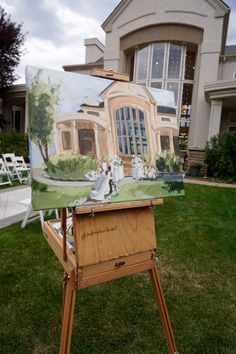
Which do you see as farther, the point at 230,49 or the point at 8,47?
the point at 230,49

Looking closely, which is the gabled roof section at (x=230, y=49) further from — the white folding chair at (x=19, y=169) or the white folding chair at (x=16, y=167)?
the white folding chair at (x=16, y=167)

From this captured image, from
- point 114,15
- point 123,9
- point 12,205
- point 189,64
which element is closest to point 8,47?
point 114,15

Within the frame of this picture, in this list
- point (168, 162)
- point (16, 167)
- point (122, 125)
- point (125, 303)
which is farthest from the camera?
point (16, 167)

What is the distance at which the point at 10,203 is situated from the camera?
229 inches

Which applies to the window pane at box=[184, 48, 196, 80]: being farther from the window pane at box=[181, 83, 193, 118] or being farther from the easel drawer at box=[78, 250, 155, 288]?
the easel drawer at box=[78, 250, 155, 288]

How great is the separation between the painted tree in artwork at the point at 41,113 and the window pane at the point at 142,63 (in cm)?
1349

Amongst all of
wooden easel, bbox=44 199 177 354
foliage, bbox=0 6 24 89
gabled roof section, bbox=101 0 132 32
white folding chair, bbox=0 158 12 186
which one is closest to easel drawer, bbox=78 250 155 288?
wooden easel, bbox=44 199 177 354

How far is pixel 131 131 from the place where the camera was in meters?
1.95

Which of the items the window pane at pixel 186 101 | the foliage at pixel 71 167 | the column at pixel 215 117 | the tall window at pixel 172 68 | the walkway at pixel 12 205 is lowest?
the walkway at pixel 12 205

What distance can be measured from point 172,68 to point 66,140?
1347 centimetres

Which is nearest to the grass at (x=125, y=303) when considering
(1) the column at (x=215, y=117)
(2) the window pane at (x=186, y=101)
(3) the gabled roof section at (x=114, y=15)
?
(1) the column at (x=215, y=117)

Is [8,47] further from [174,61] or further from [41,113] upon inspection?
[41,113]

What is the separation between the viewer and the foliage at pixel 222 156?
34.1 ft

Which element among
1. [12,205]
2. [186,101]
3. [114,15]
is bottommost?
[12,205]
